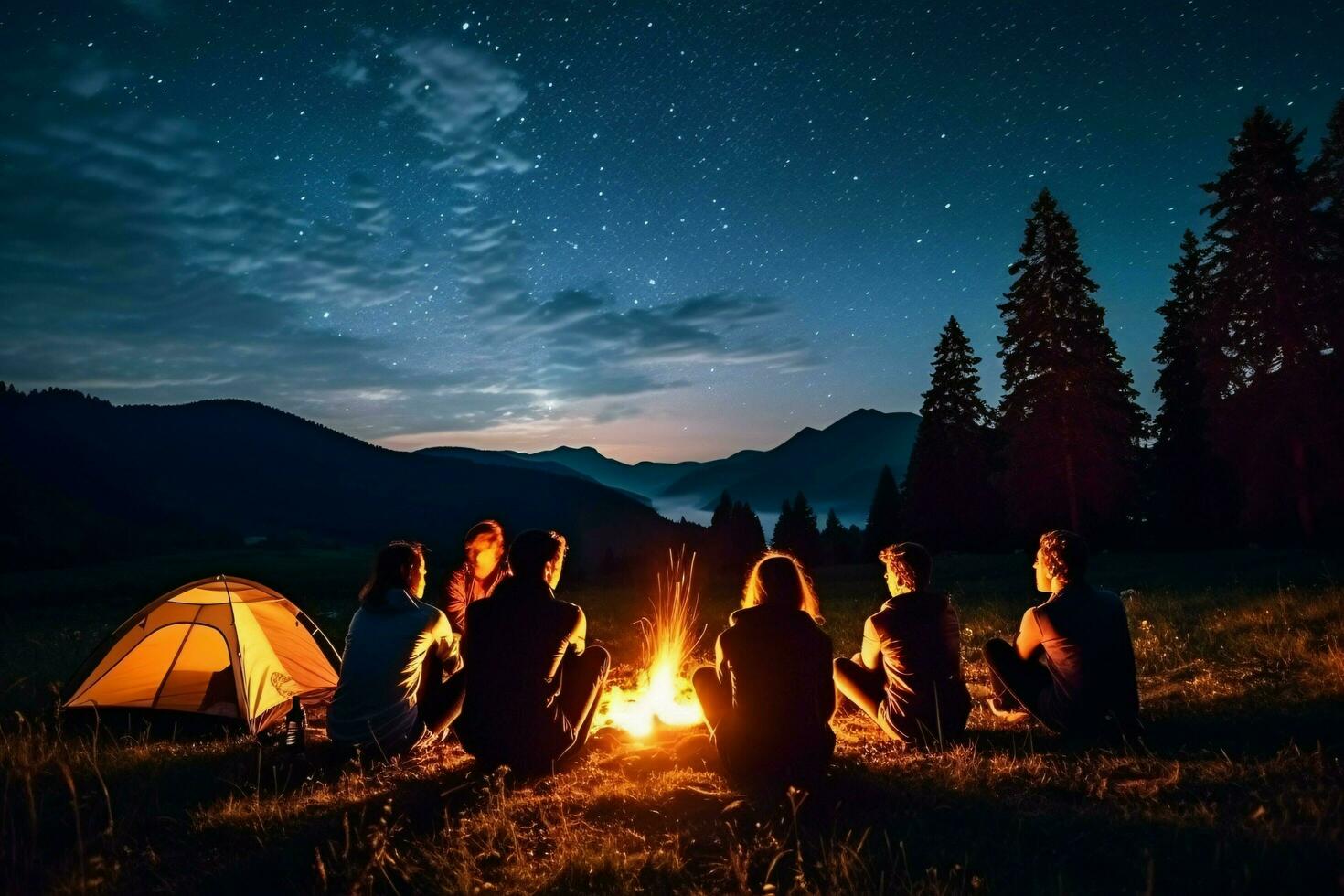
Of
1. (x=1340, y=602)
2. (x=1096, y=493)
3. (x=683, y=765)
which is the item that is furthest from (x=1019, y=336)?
(x=683, y=765)

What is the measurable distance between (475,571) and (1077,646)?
20.5 ft

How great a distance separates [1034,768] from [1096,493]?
110 feet

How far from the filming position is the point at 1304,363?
27.9 m

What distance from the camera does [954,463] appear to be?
44.7 metres

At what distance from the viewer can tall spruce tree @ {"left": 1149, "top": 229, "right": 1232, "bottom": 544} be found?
37875 millimetres

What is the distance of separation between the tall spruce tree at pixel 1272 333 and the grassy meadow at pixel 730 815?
26042 mm

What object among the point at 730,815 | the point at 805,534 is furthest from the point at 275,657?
the point at 805,534

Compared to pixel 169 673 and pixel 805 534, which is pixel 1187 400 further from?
pixel 169 673

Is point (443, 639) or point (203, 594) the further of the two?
point (203, 594)

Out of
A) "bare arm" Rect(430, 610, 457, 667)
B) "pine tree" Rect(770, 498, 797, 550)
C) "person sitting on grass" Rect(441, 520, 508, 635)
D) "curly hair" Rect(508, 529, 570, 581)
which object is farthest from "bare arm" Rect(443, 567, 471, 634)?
"pine tree" Rect(770, 498, 797, 550)

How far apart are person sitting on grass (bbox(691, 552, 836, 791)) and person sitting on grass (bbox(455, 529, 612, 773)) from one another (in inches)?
51.9

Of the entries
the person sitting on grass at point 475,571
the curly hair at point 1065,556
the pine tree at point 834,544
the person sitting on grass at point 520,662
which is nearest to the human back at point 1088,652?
the curly hair at point 1065,556

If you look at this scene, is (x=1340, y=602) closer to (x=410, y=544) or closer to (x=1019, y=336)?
(x=410, y=544)

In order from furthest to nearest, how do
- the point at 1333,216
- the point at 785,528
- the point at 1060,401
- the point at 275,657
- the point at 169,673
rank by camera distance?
the point at 785,528, the point at 1060,401, the point at 1333,216, the point at 275,657, the point at 169,673
